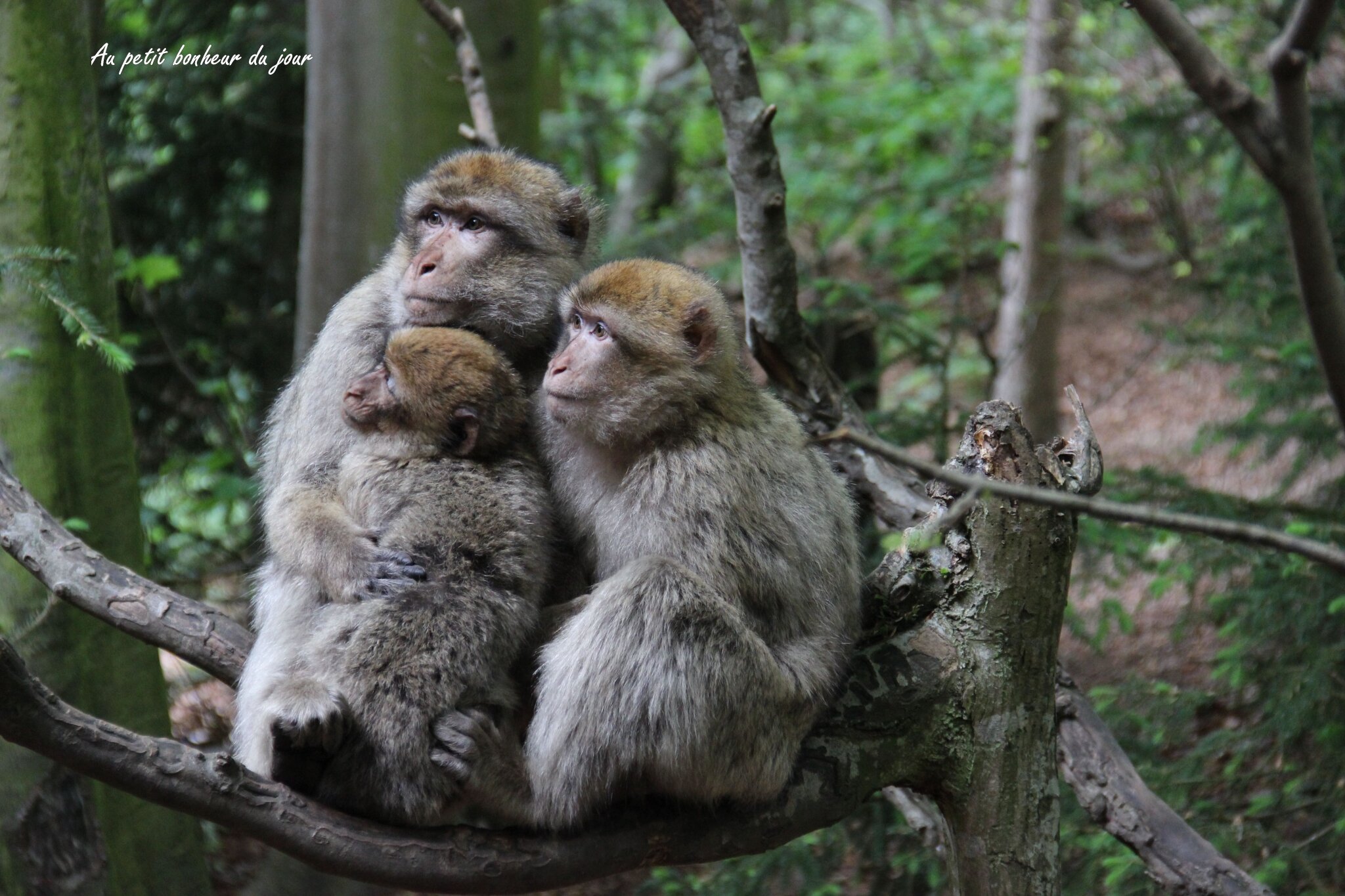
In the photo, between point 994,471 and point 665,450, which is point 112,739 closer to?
point 665,450

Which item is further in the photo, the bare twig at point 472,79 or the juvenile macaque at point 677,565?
the bare twig at point 472,79

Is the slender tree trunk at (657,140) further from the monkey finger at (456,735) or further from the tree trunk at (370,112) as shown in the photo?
the monkey finger at (456,735)

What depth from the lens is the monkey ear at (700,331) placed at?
148 inches

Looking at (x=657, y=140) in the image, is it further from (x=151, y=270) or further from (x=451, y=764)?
(x=451, y=764)

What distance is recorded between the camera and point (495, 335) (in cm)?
422

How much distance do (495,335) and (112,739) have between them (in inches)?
76.1

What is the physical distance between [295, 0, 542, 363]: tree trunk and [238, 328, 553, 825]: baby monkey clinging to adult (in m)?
2.95

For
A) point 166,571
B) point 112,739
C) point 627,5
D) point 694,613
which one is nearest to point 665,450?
point 694,613

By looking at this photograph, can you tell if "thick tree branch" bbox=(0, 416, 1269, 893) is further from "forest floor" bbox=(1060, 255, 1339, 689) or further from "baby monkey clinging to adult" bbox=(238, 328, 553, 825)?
"forest floor" bbox=(1060, 255, 1339, 689)

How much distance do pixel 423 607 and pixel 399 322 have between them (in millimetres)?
1219

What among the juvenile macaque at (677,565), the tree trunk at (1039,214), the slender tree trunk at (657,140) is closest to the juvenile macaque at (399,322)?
the juvenile macaque at (677,565)

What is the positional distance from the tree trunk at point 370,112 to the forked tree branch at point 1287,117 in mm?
3915

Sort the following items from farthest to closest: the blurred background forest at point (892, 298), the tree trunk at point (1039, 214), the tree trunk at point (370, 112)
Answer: the tree trunk at point (1039, 214), the tree trunk at point (370, 112), the blurred background forest at point (892, 298)

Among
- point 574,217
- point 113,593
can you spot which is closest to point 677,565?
point 574,217
